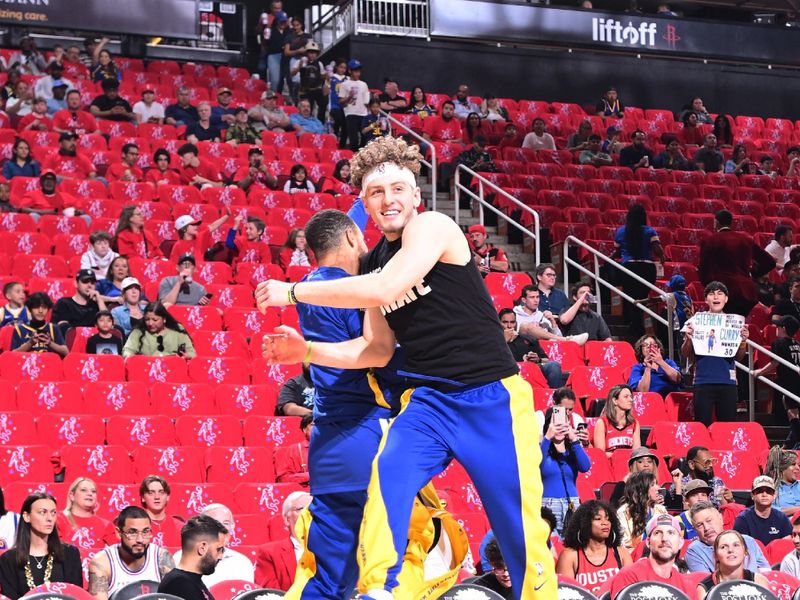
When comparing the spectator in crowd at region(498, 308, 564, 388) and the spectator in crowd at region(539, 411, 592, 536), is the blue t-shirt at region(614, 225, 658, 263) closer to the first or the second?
the spectator in crowd at region(498, 308, 564, 388)

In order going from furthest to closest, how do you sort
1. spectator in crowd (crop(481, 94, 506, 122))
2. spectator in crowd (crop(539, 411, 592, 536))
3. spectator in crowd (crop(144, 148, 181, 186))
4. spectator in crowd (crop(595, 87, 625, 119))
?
spectator in crowd (crop(595, 87, 625, 119)) < spectator in crowd (crop(481, 94, 506, 122)) < spectator in crowd (crop(144, 148, 181, 186)) < spectator in crowd (crop(539, 411, 592, 536))

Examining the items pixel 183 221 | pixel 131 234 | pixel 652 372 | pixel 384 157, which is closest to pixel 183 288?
pixel 131 234

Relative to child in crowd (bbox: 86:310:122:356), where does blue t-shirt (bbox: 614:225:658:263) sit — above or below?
above

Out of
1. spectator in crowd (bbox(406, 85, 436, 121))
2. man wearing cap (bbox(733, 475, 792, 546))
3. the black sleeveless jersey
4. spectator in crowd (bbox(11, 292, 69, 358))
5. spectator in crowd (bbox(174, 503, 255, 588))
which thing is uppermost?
spectator in crowd (bbox(406, 85, 436, 121))

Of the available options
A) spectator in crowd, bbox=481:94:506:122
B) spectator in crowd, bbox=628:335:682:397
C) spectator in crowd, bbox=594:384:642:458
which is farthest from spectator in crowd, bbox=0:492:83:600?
spectator in crowd, bbox=481:94:506:122

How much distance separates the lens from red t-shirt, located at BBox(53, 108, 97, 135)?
52.1 feet

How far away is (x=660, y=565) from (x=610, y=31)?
15.2 meters

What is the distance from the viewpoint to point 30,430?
962 cm

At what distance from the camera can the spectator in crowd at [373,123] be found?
55.5ft

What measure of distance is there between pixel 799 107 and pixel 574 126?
5.67 m

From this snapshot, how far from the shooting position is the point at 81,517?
27.2ft

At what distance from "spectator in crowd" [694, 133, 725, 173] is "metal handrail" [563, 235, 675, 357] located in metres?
4.75

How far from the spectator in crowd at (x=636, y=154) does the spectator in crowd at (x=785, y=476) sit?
27.2ft

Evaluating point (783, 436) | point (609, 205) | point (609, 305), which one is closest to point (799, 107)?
point (609, 205)
